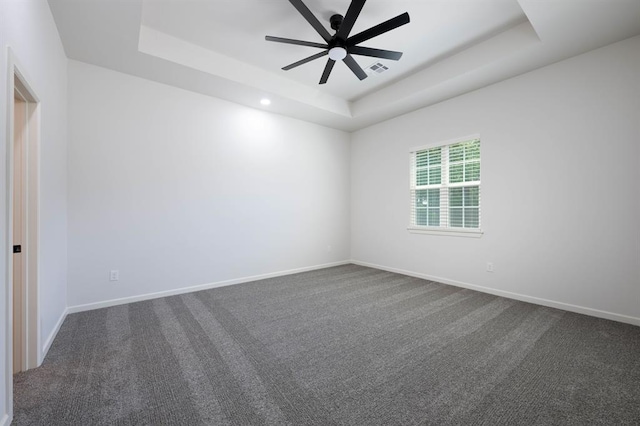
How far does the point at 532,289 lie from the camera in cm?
340

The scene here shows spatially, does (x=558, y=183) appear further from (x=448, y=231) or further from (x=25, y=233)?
(x=25, y=233)

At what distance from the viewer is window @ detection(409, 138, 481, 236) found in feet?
13.2

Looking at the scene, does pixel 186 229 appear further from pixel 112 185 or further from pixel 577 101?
pixel 577 101

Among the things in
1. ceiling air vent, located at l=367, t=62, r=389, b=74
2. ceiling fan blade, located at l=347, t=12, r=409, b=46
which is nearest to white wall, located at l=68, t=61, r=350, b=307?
ceiling air vent, located at l=367, t=62, r=389, b=74

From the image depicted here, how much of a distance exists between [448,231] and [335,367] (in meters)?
3.09

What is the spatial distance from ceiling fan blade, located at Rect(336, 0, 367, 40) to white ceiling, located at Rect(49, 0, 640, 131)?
0.33 meters

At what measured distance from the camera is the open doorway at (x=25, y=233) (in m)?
1.96

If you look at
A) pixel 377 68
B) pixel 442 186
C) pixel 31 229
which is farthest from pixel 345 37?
pixel 31 229

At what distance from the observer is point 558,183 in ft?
10.5

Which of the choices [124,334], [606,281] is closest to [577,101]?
[606,281]

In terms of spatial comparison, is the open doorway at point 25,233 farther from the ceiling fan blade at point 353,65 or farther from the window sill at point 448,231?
the window sill at point 448,231

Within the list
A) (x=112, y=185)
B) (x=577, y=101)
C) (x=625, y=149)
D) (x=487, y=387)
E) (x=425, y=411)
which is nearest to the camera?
(x=425, y=411)

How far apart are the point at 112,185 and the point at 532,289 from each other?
17.7 feet

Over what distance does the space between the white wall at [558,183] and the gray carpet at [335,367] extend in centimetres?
45
